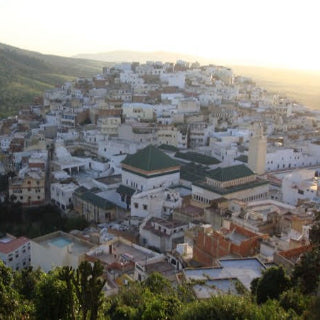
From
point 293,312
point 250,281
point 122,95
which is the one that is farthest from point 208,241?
point 122,95

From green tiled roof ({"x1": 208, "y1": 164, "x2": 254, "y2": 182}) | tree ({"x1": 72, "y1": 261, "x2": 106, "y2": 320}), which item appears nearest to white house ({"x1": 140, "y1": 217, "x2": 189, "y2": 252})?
green tiled roof ({"x1": 208, "y1": 164, "x2": 254, "y2": 182})

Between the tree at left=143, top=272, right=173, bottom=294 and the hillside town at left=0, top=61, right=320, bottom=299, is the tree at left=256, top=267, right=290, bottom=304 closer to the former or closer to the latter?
the hillside town at left=0, top=61, right=320, bottom=299

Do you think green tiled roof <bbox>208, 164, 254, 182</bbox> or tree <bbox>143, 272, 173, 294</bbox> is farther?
green tiled roof <bbox>208, 164, 254, 182</bbox>

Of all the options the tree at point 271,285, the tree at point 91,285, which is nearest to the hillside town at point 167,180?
the tree at point 271,285

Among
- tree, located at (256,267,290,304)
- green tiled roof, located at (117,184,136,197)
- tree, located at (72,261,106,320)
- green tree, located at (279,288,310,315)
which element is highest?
tree, located at (72,261,106,320)

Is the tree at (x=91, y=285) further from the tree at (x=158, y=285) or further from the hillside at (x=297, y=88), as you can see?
the hillside at (x=297, y=88)

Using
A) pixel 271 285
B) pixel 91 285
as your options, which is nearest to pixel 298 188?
pixel 271 285
